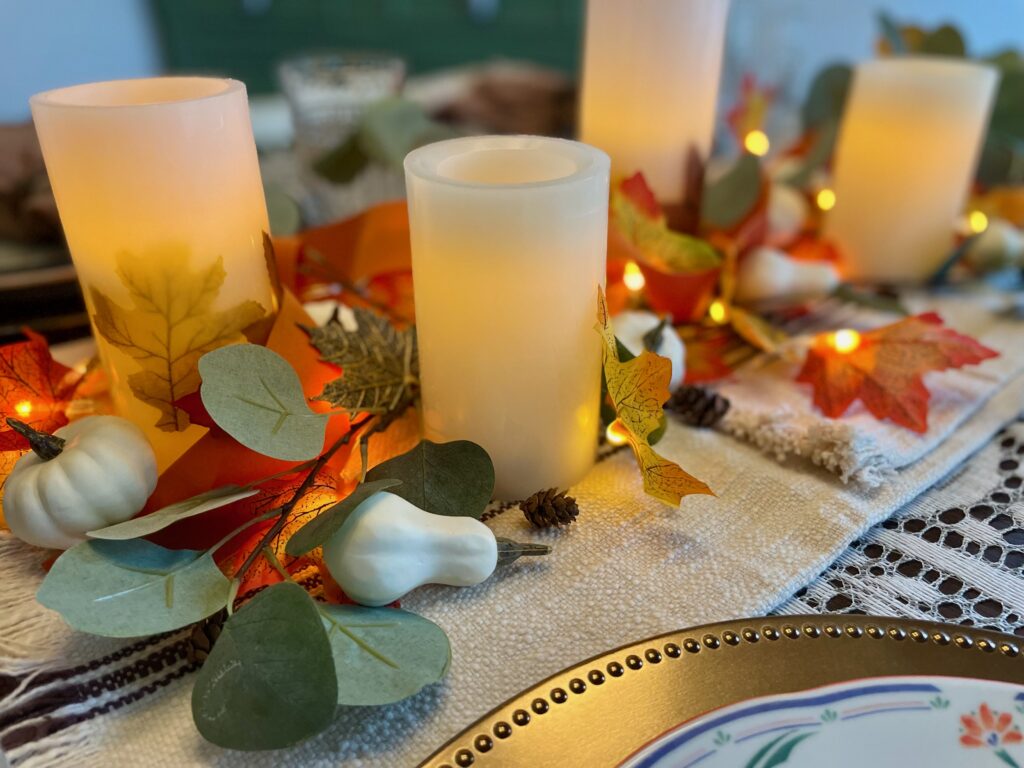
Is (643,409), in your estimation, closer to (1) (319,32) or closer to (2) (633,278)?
(2) (633,278)

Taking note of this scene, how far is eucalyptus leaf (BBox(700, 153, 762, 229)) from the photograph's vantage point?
0.64 metres

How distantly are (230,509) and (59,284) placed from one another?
34 cm

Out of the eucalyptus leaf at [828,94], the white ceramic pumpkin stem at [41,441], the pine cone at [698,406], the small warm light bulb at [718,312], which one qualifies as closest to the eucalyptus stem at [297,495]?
the white ceramic pumpkin stem at [41,441]

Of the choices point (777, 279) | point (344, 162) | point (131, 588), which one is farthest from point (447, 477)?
point (344, 162)

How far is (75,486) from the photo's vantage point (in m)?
0.36

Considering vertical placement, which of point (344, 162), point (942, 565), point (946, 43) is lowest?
point (942, 565)

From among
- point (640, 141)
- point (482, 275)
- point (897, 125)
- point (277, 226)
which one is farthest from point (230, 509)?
point (897, 125)

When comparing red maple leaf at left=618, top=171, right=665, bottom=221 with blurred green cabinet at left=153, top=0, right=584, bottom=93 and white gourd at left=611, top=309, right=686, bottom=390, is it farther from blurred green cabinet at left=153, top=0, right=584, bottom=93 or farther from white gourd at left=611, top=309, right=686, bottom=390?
blurred green cabinet at left=153, top=0, right=584, bottom=93

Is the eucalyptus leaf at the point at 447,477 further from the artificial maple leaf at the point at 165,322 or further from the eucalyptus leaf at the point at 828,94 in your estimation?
the eucalyptus leaf at the point at 828,94

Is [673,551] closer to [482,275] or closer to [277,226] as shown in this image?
[482,275]

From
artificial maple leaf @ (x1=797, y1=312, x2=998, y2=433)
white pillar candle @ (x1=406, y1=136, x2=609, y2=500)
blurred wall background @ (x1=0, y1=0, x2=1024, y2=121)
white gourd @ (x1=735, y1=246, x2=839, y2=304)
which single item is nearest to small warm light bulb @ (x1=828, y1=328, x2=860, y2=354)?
artificial maple leaf @ (x1=797, y1=312, x2=998, y2=433)

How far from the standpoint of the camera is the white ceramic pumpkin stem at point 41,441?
359mm

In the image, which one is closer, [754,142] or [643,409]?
[643,409]

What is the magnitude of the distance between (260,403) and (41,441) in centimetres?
10
